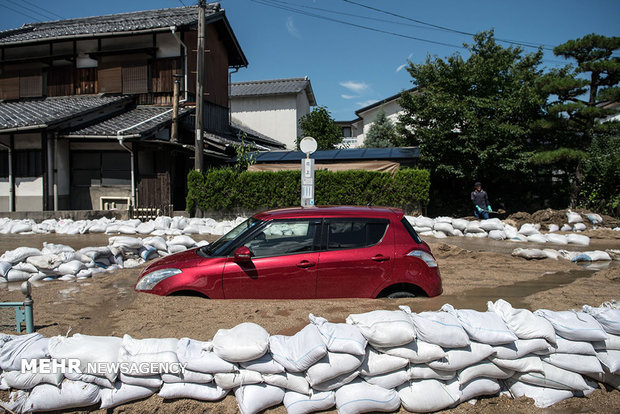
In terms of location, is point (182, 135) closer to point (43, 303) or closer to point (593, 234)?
point (43, 303)

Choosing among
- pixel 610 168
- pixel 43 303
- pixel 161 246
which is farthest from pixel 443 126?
pixel 43 303

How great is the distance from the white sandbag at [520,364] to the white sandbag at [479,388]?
0.53 feet

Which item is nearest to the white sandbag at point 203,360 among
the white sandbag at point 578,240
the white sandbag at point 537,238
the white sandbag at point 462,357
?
the white sandbag at point 462,357

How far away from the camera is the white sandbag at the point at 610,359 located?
317cm

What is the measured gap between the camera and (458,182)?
18.8 m

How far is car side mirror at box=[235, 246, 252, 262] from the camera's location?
4.52 m

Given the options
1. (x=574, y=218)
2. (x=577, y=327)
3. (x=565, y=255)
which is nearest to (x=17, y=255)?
(x=577, y=327)

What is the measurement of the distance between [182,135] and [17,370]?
16594mm

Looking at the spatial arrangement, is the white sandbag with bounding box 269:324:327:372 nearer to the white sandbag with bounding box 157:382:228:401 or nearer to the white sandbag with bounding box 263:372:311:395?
the white sandbag with bounding box 263:372:311:395

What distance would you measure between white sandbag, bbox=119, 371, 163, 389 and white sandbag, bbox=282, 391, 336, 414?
3.20 ft

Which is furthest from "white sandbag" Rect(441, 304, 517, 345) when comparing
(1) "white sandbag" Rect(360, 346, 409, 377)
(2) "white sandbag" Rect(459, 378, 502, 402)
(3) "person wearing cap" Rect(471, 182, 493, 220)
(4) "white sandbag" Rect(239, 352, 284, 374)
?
(3) "person wearing cap" Rect(471, 182, 493, 220)

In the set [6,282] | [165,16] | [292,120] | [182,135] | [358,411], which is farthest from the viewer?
[292,120]

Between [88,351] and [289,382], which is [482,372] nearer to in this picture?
[289,382]

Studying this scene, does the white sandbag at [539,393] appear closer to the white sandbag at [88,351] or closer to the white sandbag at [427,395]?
the white sandbag at [427,395]
